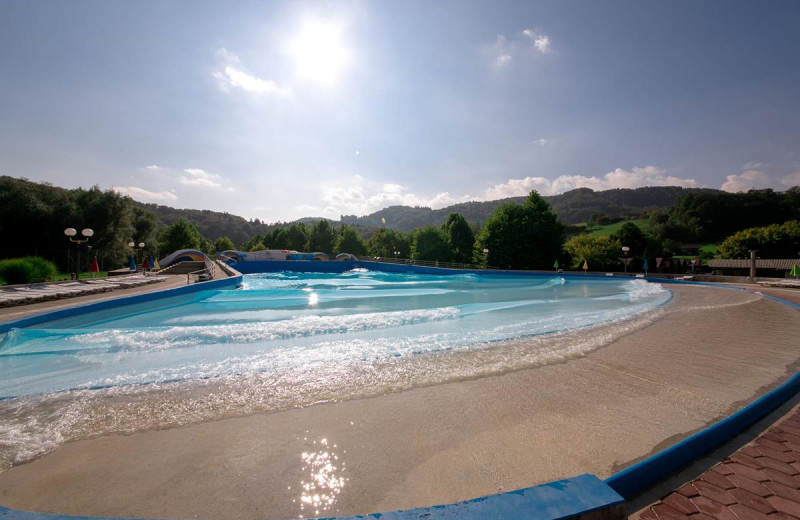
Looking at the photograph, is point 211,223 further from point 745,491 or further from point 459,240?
point 745,491

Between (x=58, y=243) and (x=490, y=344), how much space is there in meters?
29.3

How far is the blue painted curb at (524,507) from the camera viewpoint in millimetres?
1341

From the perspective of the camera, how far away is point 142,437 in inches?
98.8

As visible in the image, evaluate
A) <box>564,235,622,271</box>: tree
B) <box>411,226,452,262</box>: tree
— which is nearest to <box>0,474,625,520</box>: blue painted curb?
<box>564,235,622,271</box>: tree

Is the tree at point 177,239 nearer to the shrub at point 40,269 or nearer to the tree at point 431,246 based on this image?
the tree at point 431,246

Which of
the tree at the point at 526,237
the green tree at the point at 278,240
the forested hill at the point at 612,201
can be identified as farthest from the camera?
the forested hill at the point at 612,201

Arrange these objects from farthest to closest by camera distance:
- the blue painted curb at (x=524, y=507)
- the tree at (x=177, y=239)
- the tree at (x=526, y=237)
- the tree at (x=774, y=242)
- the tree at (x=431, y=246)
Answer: the tree at (x=177, y=239) → the tree at (x=431, y=246) → the tree at (x=774, y=242) → the tree at (x=526, y=237) → the blue painted curb at (x=524, y=507)

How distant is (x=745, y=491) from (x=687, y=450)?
29 centimetres

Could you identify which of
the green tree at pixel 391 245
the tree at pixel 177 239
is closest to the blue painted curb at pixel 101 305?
the tree at pixel 177 239

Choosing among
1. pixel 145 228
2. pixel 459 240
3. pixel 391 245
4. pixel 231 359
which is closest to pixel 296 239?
pixel 391 245

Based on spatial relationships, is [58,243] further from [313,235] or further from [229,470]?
[313,235]

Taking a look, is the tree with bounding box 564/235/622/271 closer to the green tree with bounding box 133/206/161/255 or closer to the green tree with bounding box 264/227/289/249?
the green tree with bounding box 133/206/161/255

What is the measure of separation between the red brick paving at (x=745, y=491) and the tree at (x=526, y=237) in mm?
30858

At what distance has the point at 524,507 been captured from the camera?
1386 millimetres
